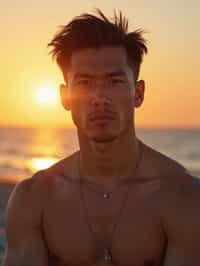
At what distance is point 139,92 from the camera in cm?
330

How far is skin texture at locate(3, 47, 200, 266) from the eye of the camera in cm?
312

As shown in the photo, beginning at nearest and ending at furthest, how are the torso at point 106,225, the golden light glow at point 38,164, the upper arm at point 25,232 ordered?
the torso at point 106,225
the upper arm at point 25,232
the golden light glow at point 38,164

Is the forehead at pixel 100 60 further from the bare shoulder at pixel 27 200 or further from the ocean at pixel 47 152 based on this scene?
the ocean at pixel 47 152

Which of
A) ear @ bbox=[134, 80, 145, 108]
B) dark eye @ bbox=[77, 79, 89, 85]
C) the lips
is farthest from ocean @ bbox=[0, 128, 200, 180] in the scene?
the lips

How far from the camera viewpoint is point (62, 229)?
3.33 meters

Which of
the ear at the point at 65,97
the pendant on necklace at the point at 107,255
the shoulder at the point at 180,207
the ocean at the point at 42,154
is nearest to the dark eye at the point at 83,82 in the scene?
the ear at the point at 65,97

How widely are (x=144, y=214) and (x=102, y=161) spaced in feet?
1.12

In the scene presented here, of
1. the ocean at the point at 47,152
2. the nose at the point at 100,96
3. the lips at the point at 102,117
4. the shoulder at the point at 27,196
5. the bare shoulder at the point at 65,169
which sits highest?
the nose at the point at 100,96

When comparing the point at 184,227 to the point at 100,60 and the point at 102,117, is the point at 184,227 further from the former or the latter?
the point at 100,60

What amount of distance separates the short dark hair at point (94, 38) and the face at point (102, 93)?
37mm

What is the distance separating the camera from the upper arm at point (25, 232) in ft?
11.0

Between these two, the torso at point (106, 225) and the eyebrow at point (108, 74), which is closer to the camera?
the eyebrow at point (108, 74)

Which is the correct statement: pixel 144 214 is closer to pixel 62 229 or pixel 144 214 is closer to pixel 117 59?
pixel 62 229

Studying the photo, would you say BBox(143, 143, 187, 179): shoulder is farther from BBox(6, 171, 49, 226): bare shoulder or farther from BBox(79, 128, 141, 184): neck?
BBox(6, 171, 49, 226): bare shoulder
